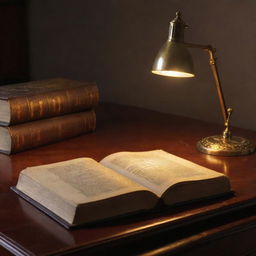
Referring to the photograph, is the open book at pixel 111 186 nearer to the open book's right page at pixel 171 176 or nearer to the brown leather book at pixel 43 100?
the open book's right page at pixel 171 176

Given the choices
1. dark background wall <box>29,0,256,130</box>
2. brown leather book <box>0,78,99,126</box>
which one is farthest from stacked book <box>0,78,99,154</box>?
dark background wall <box>29,0,256,130</box>

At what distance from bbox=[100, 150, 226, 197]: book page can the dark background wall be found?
497 mm

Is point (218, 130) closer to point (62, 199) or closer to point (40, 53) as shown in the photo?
point (62, 199)

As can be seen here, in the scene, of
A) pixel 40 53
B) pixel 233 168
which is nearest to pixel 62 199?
pixel 233 168

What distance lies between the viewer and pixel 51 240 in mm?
893

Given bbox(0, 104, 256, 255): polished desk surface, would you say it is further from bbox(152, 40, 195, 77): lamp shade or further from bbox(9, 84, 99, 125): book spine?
bbox(152, 40, 195, 77): lamp shade

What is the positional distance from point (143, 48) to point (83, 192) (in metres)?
0.97

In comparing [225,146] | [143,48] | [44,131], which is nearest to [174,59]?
[225,146]

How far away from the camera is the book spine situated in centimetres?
132

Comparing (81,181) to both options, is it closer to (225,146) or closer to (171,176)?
(171,176)

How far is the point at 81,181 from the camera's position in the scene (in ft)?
3.41

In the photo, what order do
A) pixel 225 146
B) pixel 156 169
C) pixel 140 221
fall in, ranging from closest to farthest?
pixel 140 221 < pixel 156 169 < pixel 225 146

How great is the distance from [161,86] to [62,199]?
94 centimetres

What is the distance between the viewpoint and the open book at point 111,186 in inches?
37.5
